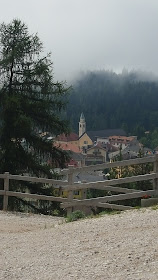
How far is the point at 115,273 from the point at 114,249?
1.25 m

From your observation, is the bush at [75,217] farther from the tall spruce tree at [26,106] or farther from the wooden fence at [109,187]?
the tall spruce tree at [26,106]

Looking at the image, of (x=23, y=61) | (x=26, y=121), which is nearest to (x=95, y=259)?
(x=26, y=121)

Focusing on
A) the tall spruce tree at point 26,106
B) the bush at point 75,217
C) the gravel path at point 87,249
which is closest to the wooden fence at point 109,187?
the bush at point 75,217

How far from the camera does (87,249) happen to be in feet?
27.7

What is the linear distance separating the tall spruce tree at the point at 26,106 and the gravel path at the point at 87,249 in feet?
32.4

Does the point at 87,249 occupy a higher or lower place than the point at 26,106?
lower

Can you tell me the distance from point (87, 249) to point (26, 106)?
1412 cm

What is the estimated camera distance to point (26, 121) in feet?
68.7

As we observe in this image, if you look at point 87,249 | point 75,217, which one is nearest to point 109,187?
point 75,217

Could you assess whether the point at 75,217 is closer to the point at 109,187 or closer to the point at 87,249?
the point at 109,187

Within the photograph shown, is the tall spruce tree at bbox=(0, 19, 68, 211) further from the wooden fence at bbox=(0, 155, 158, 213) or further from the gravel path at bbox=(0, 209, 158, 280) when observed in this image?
the gravel path at bbox=(0, 209, 158, 280)

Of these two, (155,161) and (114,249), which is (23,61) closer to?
(155,161)

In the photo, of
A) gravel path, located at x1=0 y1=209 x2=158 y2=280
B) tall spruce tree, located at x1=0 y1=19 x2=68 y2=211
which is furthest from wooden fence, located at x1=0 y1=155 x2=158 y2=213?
tall spruce tree, located at x1=0 y1=19 x2=68 y2=211

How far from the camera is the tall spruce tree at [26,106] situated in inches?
843
